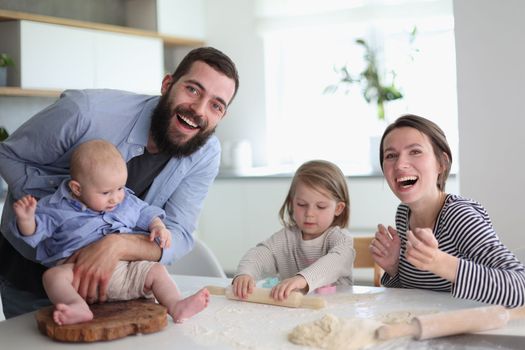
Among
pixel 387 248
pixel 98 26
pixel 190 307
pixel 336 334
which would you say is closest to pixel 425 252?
pixel 336 334

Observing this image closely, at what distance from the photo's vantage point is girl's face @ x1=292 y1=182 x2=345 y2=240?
2125 mm

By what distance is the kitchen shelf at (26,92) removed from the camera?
4.13 meters

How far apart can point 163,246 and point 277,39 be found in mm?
3919

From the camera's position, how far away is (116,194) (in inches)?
67.2

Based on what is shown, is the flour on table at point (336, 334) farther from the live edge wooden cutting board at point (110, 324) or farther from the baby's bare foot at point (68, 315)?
the baby's bare foot at point (68, 315)

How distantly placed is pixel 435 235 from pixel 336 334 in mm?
555

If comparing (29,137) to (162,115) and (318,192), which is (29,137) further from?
(318,192)

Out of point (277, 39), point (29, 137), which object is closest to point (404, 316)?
point (29, 137)

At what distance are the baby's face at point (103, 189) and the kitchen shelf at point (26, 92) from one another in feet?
8.72

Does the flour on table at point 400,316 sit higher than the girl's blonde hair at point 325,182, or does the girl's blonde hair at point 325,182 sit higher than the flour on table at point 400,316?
the girl's blonde hair at point 325,182

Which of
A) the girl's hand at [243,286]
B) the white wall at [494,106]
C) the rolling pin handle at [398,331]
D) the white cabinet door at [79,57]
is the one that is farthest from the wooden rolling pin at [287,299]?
the white cabinet door at [79,57]

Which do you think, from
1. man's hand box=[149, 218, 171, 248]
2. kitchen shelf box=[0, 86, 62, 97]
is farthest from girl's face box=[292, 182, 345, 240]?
kitchen shelf box=[0, 86, 62, 97]

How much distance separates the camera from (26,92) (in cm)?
423

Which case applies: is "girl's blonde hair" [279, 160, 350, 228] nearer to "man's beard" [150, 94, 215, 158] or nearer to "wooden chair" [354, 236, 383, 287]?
"wooden chair" [354, 236, 383, 287]
